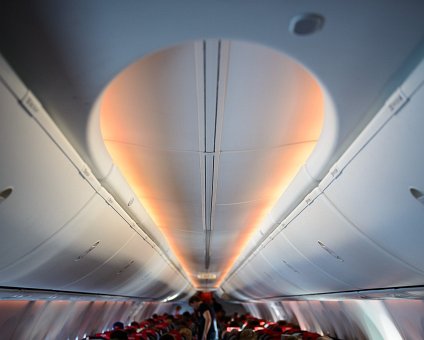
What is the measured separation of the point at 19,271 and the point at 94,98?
2508mm

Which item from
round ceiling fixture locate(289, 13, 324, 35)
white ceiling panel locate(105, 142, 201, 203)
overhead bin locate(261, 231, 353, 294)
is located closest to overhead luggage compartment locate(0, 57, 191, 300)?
white ceiling panel locate(105, 142, 201, 203)

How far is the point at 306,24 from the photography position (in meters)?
1.77

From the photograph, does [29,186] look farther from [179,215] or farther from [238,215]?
[238,215]

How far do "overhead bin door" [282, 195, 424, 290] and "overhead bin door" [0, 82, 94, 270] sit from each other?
231 cm

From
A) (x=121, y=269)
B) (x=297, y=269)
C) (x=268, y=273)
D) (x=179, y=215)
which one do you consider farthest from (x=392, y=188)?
(x=268, y=273)

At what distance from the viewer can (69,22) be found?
1762 millimetres

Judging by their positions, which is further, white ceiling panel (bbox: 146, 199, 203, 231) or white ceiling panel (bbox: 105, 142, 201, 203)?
white ceiling panel (bbox: 146, 199, 203, 231)

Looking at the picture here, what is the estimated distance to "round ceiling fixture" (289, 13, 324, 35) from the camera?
1721 millimetres

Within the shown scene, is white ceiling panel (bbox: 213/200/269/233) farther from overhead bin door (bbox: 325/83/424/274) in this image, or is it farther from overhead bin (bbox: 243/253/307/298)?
overhead bin door (bbox: 325/83/424/274)

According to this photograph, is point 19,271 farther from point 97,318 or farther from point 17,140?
point 97,318

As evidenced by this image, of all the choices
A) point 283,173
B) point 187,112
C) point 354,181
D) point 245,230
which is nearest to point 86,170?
point 187,112

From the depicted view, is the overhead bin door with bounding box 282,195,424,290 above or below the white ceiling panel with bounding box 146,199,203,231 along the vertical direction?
below

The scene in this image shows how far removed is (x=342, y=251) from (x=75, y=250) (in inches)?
119

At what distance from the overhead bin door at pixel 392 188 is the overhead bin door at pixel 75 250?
229 centimetres
